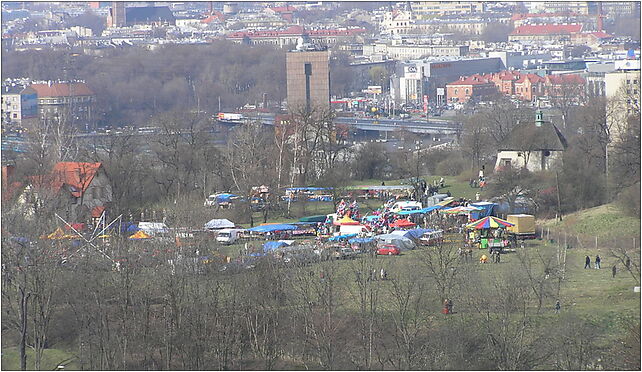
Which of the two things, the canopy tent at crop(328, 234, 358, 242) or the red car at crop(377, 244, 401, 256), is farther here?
the canopy tent at crop(328, 234, 358, 242)

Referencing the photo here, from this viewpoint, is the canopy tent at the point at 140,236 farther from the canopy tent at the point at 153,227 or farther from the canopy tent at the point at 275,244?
the canopy tent at the point at 275,244

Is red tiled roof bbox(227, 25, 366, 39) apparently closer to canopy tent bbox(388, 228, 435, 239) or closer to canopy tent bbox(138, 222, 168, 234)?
canopy tent bbox(138, 222, 168, 234)

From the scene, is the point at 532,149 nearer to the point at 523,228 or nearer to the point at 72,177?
the point at 523,228

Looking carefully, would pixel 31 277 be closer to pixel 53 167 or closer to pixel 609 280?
pixel 609 280

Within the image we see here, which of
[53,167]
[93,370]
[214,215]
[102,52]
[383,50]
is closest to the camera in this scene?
[93,370]

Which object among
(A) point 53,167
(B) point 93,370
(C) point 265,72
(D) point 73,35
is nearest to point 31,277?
(B) point 93,370

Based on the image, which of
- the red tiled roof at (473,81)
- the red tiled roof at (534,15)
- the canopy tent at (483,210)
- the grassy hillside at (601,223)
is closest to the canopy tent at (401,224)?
the canopy tent at (483,210)

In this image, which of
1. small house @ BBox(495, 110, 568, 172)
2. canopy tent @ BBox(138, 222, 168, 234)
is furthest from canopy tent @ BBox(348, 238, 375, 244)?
small house @ BBox(495, 110, 568, 172)
